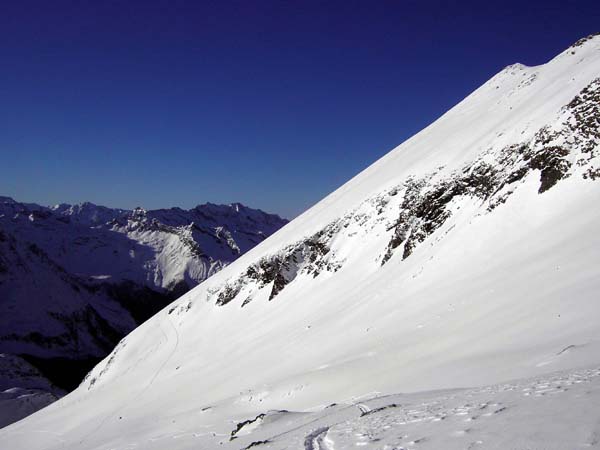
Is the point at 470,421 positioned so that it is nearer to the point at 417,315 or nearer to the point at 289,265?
the point at 417,315

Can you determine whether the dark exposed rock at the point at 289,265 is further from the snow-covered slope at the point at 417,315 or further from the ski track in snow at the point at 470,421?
Result: the ski track in snow at the point at 470,421

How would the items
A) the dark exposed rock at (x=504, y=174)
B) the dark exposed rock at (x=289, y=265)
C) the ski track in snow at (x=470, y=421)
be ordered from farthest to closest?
the dark exposed rock at (x=289, y=265) → the dark exposed rock at (x=504, y=174) → the ski track in snow at (x=470, y=421)

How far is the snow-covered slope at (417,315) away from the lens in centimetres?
1126

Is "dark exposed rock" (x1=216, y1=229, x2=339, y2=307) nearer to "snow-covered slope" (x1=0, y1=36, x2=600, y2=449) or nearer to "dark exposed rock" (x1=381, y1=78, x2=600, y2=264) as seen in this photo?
"snow-covered slope" (x1=0, y1=36, x2=600, y2=449)

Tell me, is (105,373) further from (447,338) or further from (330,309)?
(447,338)

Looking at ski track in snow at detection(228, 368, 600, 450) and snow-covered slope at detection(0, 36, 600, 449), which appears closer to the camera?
ski track in snow at detection(228, 368, 600, 450)

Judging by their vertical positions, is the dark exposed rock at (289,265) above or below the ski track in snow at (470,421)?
above

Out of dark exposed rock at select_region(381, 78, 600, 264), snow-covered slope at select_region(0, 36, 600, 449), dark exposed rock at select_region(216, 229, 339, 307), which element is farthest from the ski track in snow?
dark exposed rock at select_region(216, 229, 339, 307)

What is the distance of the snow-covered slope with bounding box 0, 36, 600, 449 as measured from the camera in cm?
1126

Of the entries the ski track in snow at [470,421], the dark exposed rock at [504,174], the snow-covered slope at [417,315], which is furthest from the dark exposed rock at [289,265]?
the ski track in snow at [470,421]

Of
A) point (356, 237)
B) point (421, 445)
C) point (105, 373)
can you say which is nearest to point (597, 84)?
point (356, 237)

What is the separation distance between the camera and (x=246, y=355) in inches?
1307

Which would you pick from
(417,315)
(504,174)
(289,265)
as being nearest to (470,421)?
(417,315)

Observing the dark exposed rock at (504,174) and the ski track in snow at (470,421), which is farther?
the dark exposed rock at (504,174)
